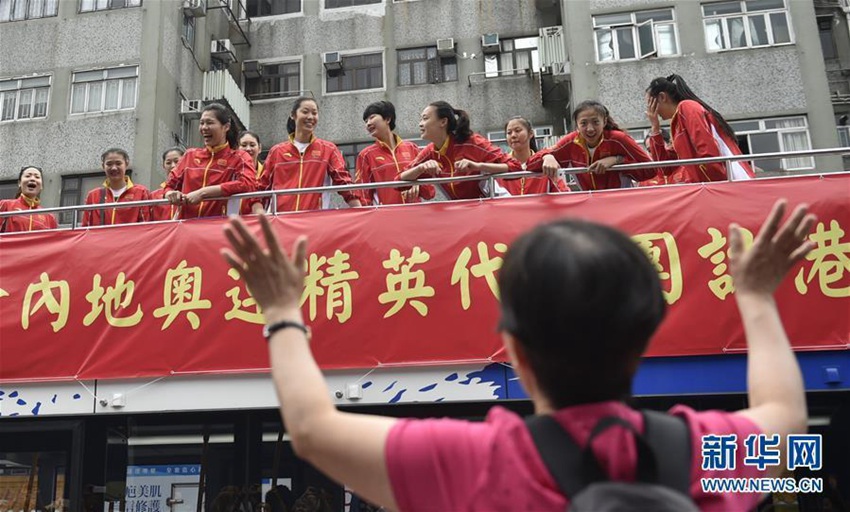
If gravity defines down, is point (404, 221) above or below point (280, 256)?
above

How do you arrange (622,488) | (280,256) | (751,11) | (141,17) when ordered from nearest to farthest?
(622,488) < (280,256) < (751,11) < (141,17)

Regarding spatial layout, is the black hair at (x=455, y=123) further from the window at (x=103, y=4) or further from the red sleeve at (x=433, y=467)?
the window at (x=103, y=4)

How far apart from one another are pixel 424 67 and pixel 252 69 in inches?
146

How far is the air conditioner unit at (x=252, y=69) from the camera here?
16297mm

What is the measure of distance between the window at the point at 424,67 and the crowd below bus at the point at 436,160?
31.3ft

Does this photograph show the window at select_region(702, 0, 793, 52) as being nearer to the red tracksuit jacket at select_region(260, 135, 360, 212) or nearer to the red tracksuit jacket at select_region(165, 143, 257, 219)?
the red tracksuit jacket at select_region(260, 135, 360, 212)

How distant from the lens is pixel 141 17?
46.6 ft

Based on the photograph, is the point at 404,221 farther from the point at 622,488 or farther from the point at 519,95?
the point at 519,95

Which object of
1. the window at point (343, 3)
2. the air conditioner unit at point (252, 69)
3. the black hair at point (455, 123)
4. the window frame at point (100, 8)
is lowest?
the black hair at point (455, 123)

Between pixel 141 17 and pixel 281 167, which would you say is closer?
pixel 281 167

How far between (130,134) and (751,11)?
11.0m

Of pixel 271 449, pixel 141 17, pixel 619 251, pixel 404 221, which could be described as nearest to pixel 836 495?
pixel 404 221

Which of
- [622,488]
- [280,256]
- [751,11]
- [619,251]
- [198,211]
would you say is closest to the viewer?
[622,488]

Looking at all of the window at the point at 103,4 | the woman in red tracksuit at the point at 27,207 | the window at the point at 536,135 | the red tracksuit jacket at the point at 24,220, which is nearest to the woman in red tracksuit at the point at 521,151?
the red tracksuit jacket at the point at 24,220
